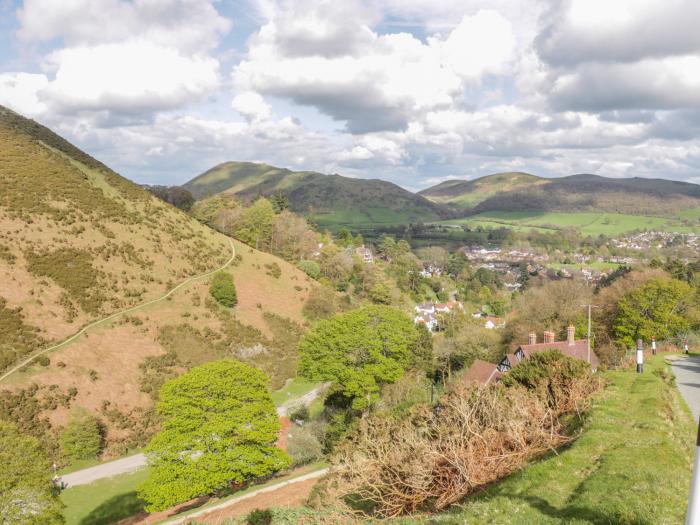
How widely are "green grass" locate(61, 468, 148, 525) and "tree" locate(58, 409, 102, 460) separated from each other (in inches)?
137

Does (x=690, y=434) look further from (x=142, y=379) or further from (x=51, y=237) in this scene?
(x=51, y=237)

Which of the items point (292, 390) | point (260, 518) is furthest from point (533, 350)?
point (260, 518)

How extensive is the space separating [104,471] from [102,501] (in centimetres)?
468

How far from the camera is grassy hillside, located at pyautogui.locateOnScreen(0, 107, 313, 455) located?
117 ft

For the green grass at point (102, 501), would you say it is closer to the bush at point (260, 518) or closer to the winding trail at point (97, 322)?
the winding trail at point (97, 322)

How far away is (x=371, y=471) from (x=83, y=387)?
1358 inches

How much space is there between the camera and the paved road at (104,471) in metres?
28.7

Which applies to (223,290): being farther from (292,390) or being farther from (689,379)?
(689,379)

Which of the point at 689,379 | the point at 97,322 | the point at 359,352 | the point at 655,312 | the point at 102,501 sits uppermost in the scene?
the point at 689,379

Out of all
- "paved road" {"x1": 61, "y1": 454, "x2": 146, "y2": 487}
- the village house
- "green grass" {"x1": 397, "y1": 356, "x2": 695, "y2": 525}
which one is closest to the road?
"paved road" {"x1": 61, "y1": 454, "x2": 146, "y2": 487}

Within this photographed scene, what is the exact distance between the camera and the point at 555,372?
12.4m

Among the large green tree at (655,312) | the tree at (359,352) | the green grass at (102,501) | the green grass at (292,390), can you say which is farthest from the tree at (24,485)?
the large green tree at (655,312)

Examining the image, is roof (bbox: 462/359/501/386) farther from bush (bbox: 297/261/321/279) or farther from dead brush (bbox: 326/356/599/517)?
bush (bbox: 297/261/321/279)

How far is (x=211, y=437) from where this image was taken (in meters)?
24.5
